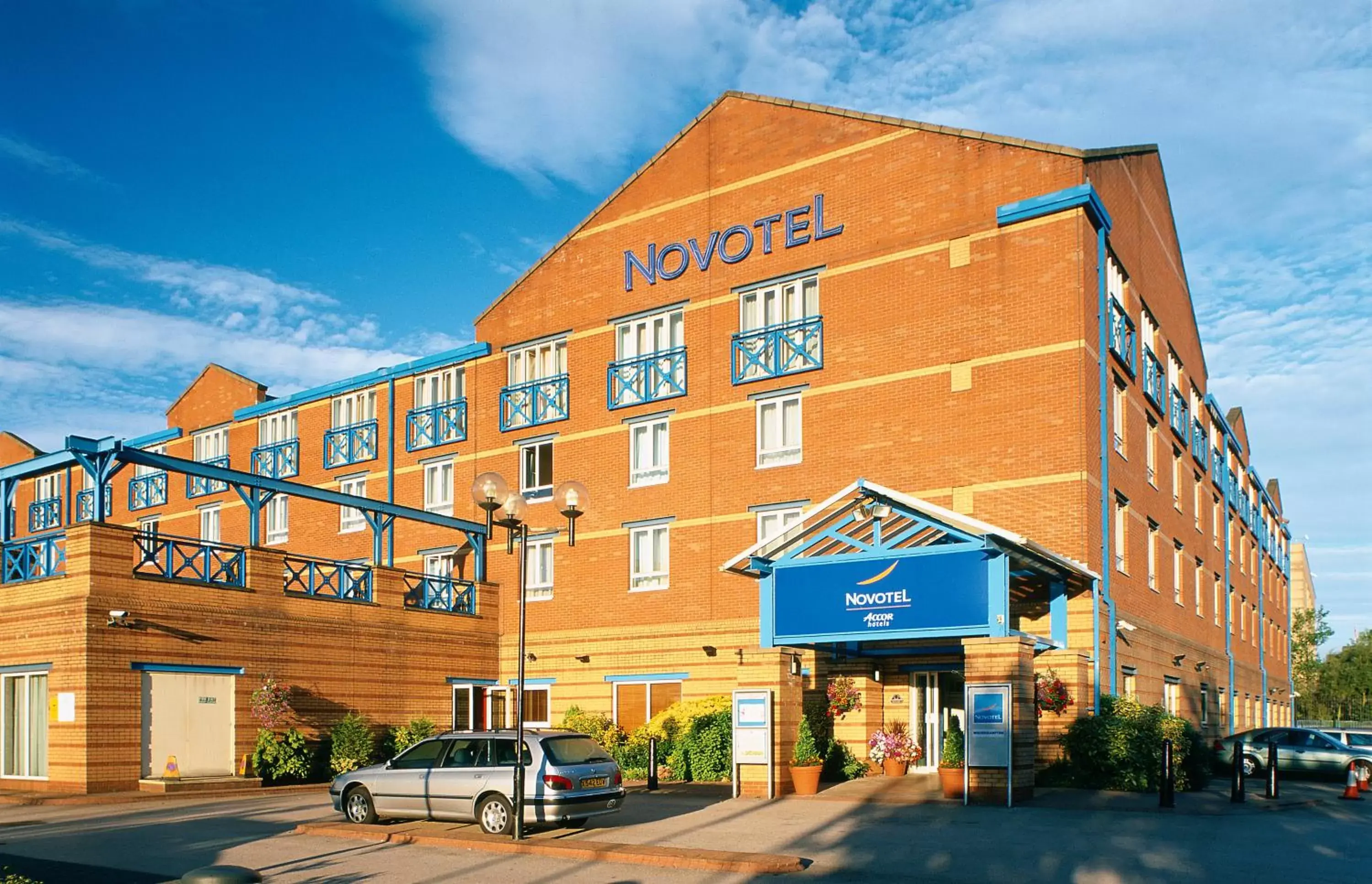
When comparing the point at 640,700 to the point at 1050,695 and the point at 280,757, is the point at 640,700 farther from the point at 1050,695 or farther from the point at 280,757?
the point at 1050,695

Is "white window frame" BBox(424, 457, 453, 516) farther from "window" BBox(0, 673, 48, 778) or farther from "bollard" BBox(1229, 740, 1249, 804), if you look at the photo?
"bollard" BBox(1229, 740, 1249, 804)

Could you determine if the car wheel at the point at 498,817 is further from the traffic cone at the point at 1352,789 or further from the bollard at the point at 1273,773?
the traffic cone at the point at 1352,789

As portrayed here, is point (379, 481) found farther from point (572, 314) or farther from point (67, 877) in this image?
point (67, 877)

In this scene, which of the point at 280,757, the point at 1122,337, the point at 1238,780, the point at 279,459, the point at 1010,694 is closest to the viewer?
the point at 1010,694

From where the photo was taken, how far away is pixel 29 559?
26.1 m

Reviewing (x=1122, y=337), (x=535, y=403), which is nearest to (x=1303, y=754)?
(x=1122, y=337)

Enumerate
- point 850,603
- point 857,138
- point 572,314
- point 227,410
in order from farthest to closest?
point 227,410, point 572,314, point 857,138, point 850,603

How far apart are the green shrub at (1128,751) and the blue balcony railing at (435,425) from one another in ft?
63.0

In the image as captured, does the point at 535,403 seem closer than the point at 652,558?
No

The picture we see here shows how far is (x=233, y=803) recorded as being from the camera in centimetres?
2255

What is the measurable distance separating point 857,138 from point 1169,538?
42.8 ft

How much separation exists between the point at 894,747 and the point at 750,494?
7149 mm

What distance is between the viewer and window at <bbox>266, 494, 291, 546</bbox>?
3906cm

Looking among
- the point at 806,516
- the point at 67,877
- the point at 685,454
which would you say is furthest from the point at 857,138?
the point at 67,877
